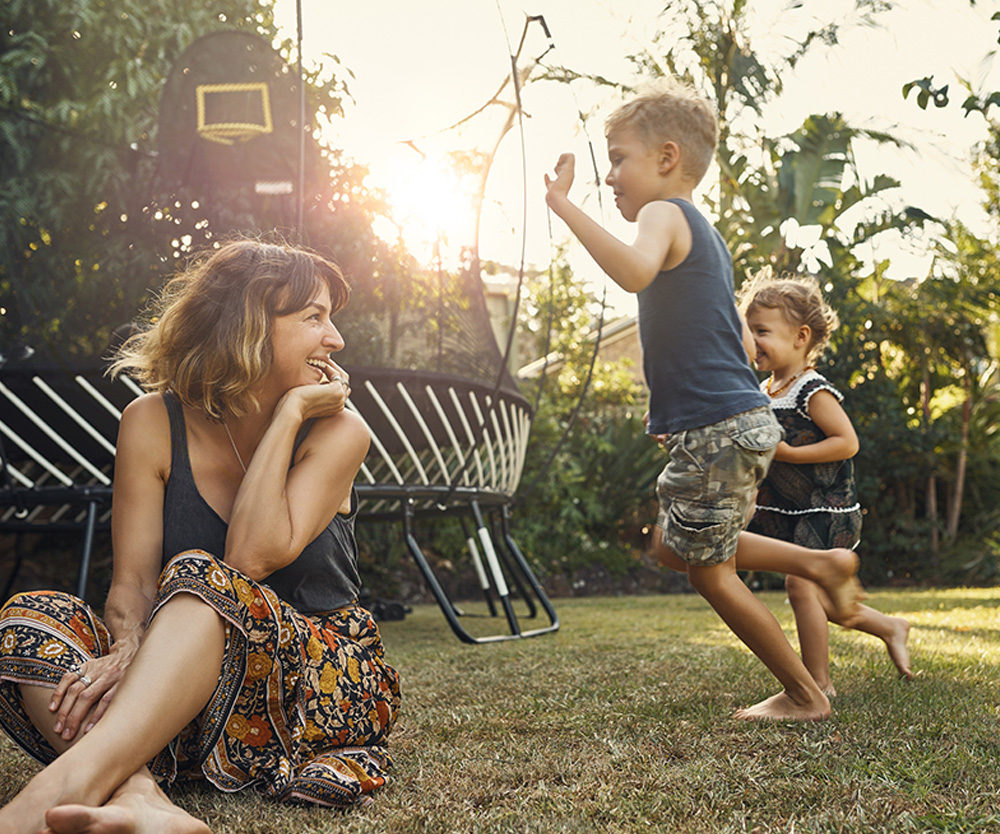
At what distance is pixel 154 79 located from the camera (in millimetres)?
4816

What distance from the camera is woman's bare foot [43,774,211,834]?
2.84ft

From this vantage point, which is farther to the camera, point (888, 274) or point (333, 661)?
point (888, 274)

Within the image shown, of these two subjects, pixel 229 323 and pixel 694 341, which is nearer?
pixel 229 323

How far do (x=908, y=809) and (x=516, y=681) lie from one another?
3.97ft

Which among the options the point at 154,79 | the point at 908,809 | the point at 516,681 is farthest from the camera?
the point at 154,79

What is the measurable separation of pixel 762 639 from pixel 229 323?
111 centimetres

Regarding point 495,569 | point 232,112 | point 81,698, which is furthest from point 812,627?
point 232,112

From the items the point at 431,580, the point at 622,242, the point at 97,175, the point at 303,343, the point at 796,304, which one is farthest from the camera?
the point at 97,175

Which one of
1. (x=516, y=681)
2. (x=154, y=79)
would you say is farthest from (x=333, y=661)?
(x=154, y=79)

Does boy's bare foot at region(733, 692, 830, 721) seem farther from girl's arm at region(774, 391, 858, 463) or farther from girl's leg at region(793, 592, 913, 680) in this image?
girl's arm at region(774, 391, 858, 463)

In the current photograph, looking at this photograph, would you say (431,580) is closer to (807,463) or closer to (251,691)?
(807,463)

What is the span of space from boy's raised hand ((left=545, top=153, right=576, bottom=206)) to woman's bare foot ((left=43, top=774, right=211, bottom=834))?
45.4 inches

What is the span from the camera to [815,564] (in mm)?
1797

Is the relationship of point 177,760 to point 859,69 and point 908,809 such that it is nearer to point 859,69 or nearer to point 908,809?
point 908,809
